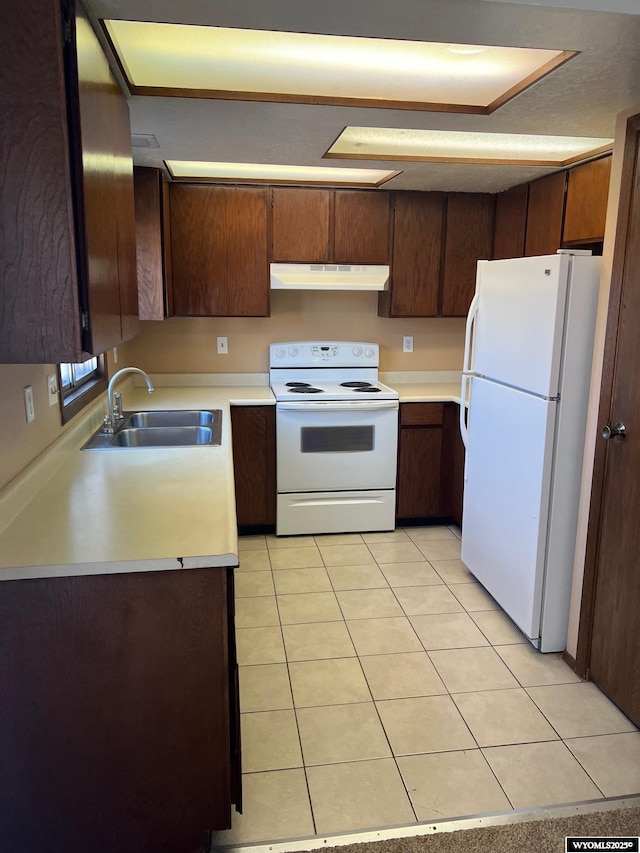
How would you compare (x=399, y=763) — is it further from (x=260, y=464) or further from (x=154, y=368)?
(x=154, y=368)

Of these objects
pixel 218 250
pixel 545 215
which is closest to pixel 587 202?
pixel 545 215

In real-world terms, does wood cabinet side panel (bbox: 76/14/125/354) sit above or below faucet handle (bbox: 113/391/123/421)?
above

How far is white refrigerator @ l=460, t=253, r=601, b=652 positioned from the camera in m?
2.44

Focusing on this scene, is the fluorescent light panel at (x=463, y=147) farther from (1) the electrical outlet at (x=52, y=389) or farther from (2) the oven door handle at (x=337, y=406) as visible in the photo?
(1) the electrical outlet at (x=52, y=389)

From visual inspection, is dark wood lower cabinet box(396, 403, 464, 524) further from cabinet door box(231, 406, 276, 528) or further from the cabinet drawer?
cabinet door box(231, 406, 276, 528)

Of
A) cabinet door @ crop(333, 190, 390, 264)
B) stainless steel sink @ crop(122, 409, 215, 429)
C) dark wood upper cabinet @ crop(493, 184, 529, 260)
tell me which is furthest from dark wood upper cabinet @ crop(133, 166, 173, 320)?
dark wood upper cabinet @ crop(493, 184, 529, 260)

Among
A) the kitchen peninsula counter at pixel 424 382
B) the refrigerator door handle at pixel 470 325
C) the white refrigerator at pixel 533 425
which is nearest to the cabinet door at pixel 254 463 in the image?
the kitchen peninsula counter at pixel 424 382

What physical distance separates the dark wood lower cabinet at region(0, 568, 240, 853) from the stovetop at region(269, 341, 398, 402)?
8.63 feet

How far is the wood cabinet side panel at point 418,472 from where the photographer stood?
396cm

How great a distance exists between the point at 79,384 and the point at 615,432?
236 centimetres

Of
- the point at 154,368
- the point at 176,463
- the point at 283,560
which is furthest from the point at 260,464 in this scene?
the point at 176,463

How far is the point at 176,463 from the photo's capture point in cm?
235

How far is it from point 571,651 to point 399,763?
3.22 ft

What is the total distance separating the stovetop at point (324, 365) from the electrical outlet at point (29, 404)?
2111 millimetres
